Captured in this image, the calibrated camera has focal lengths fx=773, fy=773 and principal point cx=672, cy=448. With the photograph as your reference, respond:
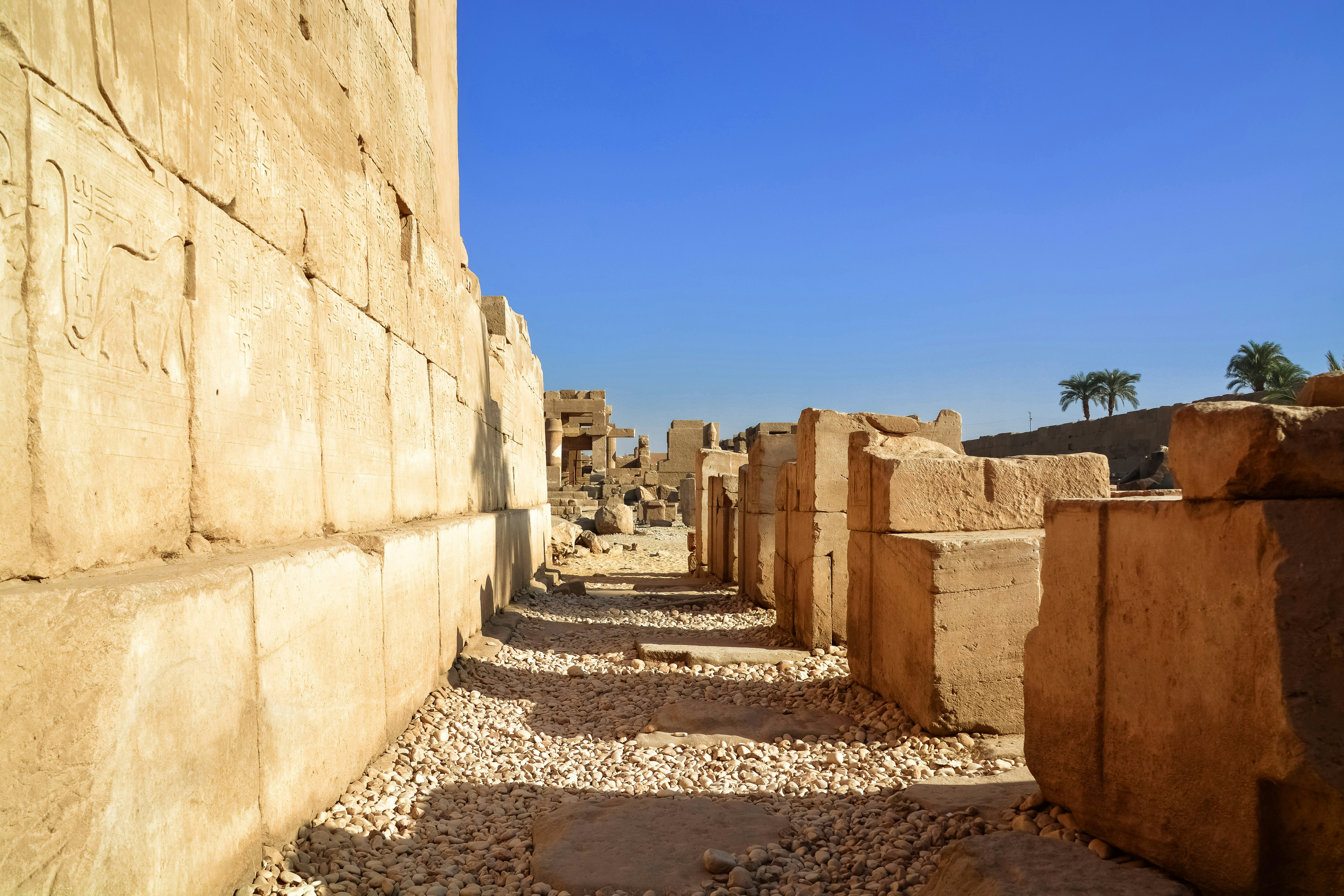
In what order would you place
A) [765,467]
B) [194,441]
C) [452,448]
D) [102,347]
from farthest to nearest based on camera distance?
[765,467] < [452,448] < [194,441] < [102,347]

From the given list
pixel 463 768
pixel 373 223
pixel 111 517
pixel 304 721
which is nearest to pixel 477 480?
pixel 373 223

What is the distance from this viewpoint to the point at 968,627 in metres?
3.84

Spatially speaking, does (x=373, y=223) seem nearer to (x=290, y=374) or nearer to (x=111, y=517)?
(x=290, y=374)

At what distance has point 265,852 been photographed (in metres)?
2.38

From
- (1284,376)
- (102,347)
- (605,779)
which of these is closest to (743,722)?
(605,779)

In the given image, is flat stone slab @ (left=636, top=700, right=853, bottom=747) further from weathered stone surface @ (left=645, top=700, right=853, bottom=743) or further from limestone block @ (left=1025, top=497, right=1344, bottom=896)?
limestone block @ (left=1025, top=497, right=1344, bottom=896)

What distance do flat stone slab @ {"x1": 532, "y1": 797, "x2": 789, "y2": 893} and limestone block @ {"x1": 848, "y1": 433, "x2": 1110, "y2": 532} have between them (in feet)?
6.53

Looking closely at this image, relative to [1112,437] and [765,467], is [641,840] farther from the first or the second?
[1112,437]

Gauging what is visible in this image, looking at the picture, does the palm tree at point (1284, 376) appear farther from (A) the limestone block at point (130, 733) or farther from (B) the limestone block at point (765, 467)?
(A) the limestone block at point (130, 733)

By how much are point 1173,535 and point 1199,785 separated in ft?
2.10

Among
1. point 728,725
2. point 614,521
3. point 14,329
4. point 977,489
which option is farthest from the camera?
point 614,521

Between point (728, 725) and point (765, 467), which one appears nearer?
point (728, 725)

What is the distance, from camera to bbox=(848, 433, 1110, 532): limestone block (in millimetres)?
4383

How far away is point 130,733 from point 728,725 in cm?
295
